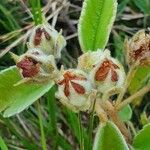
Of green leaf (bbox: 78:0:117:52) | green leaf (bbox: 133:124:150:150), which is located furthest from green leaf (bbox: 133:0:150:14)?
green leaf (bbox: 133:124:150:150)

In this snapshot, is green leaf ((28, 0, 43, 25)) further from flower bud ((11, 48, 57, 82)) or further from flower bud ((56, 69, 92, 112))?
flower bud ((56, 69, 92, 112))

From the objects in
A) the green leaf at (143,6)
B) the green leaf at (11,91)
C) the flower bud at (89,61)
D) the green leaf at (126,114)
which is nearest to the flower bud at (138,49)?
the flower bud at (89,61)

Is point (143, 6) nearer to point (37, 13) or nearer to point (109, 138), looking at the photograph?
point (37, 13)

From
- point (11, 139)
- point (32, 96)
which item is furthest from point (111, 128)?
point (11, 139)

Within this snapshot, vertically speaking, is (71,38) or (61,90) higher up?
(61,90)

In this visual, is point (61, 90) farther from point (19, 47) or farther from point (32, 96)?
point (19, 47)

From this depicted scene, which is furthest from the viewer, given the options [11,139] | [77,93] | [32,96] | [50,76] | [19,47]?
[19,47]
